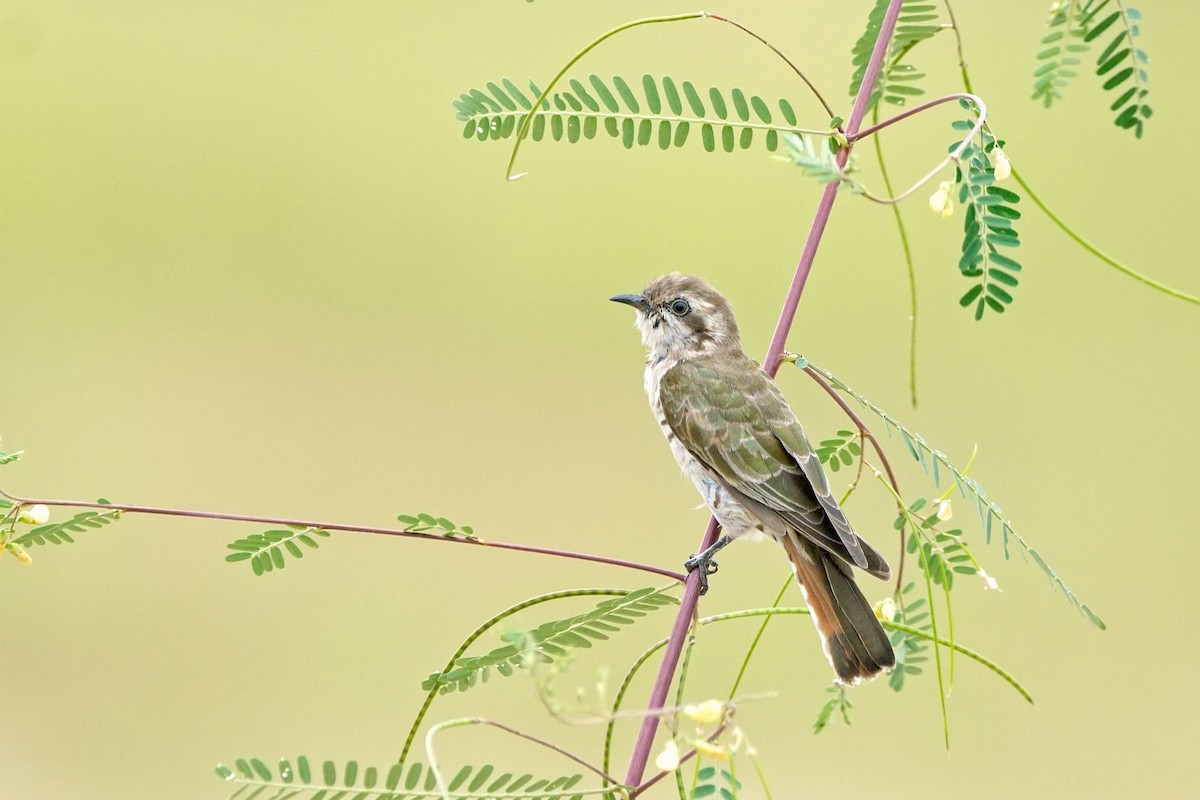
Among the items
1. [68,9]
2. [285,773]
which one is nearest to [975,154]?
[285,773]

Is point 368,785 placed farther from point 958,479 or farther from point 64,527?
point 958,479

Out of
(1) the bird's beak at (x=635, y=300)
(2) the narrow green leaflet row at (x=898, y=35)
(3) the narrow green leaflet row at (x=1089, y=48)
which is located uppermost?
(1) the bird's beak at (x=635, y=300)

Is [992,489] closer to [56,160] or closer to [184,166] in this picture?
[184,166]

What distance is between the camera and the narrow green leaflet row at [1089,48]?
1874 millimetres

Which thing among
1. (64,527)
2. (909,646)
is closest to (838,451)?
(909,646)

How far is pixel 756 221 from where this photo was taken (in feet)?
38.2

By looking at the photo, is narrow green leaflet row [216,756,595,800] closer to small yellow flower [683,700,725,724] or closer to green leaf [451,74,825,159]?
small yellow flower [683,700,725,724]

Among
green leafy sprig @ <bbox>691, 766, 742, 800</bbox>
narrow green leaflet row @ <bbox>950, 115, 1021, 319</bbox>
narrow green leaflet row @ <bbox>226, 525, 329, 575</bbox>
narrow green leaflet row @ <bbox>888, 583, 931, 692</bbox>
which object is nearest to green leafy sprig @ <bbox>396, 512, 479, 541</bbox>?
narrow green leaflet row @ <bbox>226, 525, 329, 575</bbox>

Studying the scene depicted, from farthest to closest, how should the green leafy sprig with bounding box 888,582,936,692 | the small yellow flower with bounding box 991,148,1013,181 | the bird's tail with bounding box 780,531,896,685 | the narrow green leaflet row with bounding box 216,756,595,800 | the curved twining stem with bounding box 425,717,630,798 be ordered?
the bird's tail with bounding box 780,531,896,685 → the green leafy sprig with bounding box 888,582,936,692 → the small yellow flower with bounding box 991,148,1013,181 → the narrow green leaflet row with bounding box 216,756,595,800 → the curved twining stem with bounding box 425,717,630,798

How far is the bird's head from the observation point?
12.1 feet

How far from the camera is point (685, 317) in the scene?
3725 millimetres

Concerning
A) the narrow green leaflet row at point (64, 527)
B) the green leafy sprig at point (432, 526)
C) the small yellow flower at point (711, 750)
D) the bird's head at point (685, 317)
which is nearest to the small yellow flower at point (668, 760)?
the small yellow flower at point (711, 750)

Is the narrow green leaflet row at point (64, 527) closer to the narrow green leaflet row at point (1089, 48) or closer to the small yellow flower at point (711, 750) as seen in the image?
the small yellow flower at point (711, 750)

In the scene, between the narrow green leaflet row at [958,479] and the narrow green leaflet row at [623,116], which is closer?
the narrow green leaflet row at [958,479]
